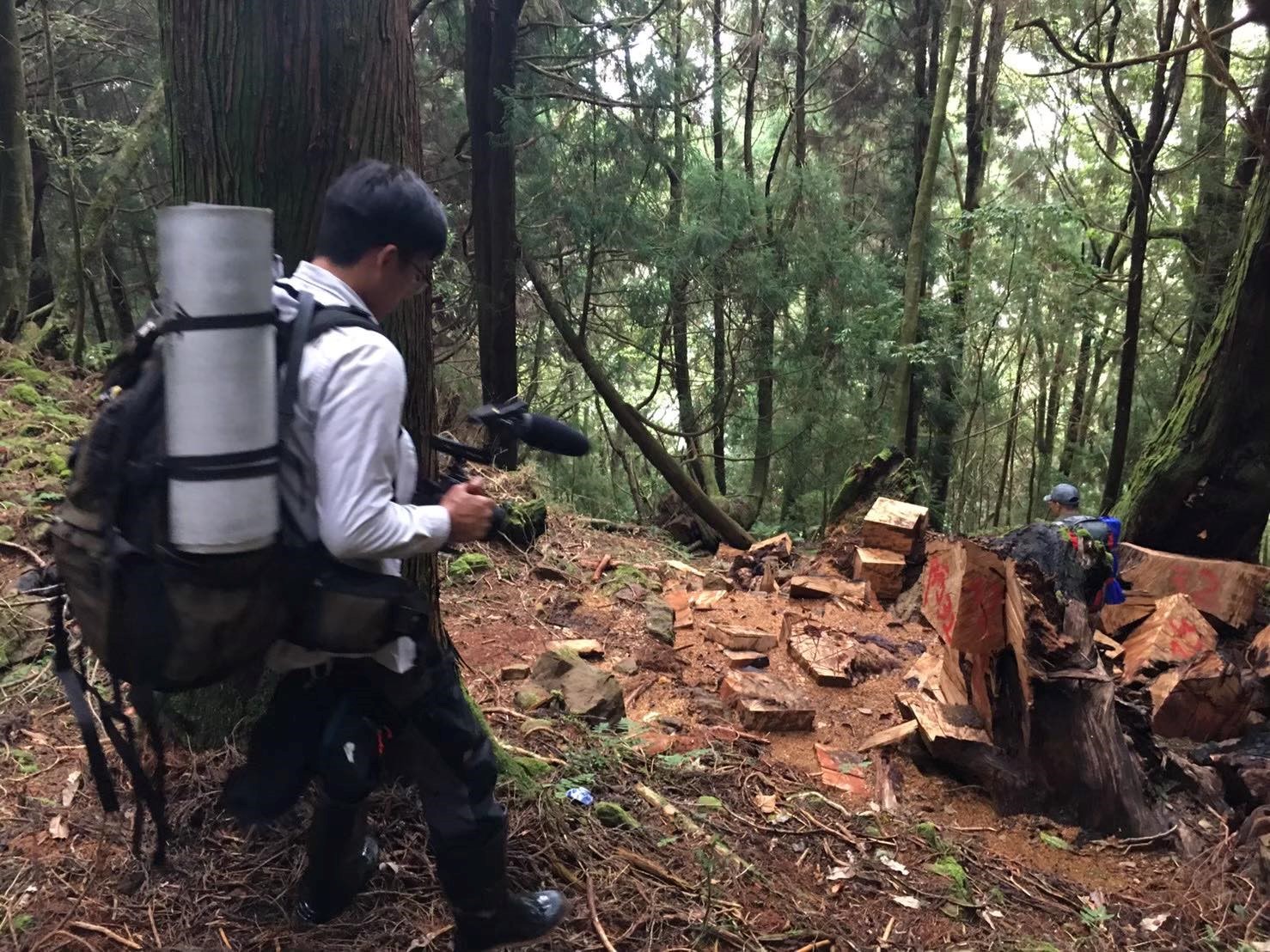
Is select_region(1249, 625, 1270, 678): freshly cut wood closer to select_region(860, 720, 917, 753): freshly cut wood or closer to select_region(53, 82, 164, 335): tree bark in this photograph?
select_region(860, 720, 917, 753): freshly cut wood

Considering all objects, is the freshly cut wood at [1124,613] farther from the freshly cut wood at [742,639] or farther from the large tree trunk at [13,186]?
the large tree trunk at [13,186]

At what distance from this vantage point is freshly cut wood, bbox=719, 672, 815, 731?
14.5ft

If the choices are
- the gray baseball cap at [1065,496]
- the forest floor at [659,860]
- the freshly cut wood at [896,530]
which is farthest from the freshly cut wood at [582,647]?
the gray baseball cap at [1065,496]

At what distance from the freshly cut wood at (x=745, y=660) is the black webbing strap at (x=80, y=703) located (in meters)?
3.92

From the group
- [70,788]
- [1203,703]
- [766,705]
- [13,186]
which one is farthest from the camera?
[13,186]

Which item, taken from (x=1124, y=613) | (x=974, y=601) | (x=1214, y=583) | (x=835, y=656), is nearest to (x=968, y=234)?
(x=1214, y=583)

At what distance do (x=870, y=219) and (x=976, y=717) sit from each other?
1419cm

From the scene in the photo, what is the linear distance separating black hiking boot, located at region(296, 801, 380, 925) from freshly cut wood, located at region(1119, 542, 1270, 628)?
6711 mm

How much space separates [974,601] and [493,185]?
6898mm

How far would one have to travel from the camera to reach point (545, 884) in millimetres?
2479

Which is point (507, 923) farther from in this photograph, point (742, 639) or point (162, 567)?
point (742, 639)

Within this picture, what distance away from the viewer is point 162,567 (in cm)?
157

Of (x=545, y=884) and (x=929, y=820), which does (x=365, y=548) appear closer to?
(x=545, y=884)

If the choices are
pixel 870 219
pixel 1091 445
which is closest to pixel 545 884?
pixel 870 219
